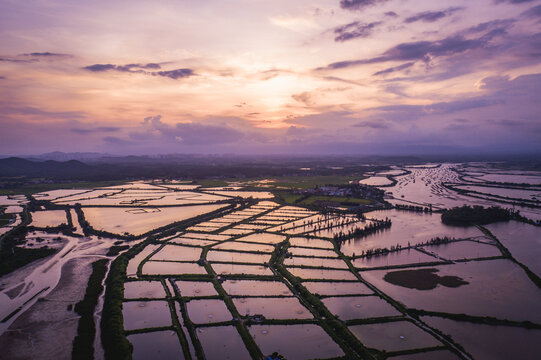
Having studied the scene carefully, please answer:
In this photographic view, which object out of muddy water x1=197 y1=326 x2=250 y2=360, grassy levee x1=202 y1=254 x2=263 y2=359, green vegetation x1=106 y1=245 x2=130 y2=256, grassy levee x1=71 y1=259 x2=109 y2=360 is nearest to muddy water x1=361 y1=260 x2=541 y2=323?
grassy levee x1=202 y1=254 x2=263 y2=359

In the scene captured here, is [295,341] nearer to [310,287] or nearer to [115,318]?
[310,287]

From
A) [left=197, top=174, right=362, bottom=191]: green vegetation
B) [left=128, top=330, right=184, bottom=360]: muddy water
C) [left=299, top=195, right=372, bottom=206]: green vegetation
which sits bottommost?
[left=128, top=330, right=184, bottom=360]: muddy water

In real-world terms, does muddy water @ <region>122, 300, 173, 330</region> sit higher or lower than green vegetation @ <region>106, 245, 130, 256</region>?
lower

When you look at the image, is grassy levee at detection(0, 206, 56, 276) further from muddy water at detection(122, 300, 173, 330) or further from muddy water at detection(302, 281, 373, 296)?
muddy water at detection(302, 281, 373, 296)

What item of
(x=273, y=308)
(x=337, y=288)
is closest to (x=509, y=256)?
(x=337, y=288)

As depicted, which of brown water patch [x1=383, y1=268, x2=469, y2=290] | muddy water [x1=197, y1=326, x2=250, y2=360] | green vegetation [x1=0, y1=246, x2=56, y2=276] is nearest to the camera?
muddy water [x1=197, y1=326, x2=250, y2=360]

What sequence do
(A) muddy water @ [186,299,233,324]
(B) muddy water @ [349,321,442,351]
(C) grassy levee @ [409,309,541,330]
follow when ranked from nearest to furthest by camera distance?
1. (B) muddy water @ [349,321,442,351]
2. (C) grassy levee @ [409,309,541,330]
3. (A) muddy water @ [186,299,233,324]
